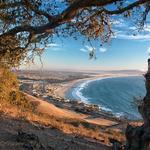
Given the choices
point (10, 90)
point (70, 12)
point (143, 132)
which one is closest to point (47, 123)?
point (10, 90)

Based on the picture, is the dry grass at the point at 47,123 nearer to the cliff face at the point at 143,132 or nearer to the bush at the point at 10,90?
the bush at the point at 10,90

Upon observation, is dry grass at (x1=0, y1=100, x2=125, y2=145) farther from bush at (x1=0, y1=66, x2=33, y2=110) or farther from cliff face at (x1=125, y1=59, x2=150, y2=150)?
cliff face at (x1=125, y1=59, x2=150, y2=150)

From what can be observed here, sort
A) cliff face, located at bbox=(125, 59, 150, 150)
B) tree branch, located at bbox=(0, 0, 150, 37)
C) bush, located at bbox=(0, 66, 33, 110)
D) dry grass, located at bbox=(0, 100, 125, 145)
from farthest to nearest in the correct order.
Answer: bush, located at bbox=(0, 66, 33, 110) < dry grass, located at bbox=(0, 100, 125, 145) < cliff face, located at bbox=(125, 59, 150, 150) < tree branch, located at bbox=(0, 0, 150, 37)

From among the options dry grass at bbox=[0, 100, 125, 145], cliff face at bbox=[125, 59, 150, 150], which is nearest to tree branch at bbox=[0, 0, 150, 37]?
cliff face at bbox=[125, 59, 150, 150]

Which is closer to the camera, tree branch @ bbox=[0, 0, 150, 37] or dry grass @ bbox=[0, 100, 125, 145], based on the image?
tree branch @ bbox=[0, 0, 150, 37]

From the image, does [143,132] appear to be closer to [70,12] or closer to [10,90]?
[70,12]

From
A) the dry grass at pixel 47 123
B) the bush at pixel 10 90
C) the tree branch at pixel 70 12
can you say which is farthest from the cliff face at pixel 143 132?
the bush at pixel 10 90

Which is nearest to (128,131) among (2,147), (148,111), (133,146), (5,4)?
(133,146)

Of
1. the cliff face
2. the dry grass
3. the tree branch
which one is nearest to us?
the tree branch

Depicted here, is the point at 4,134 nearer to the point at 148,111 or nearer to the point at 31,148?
the point at 31,148
